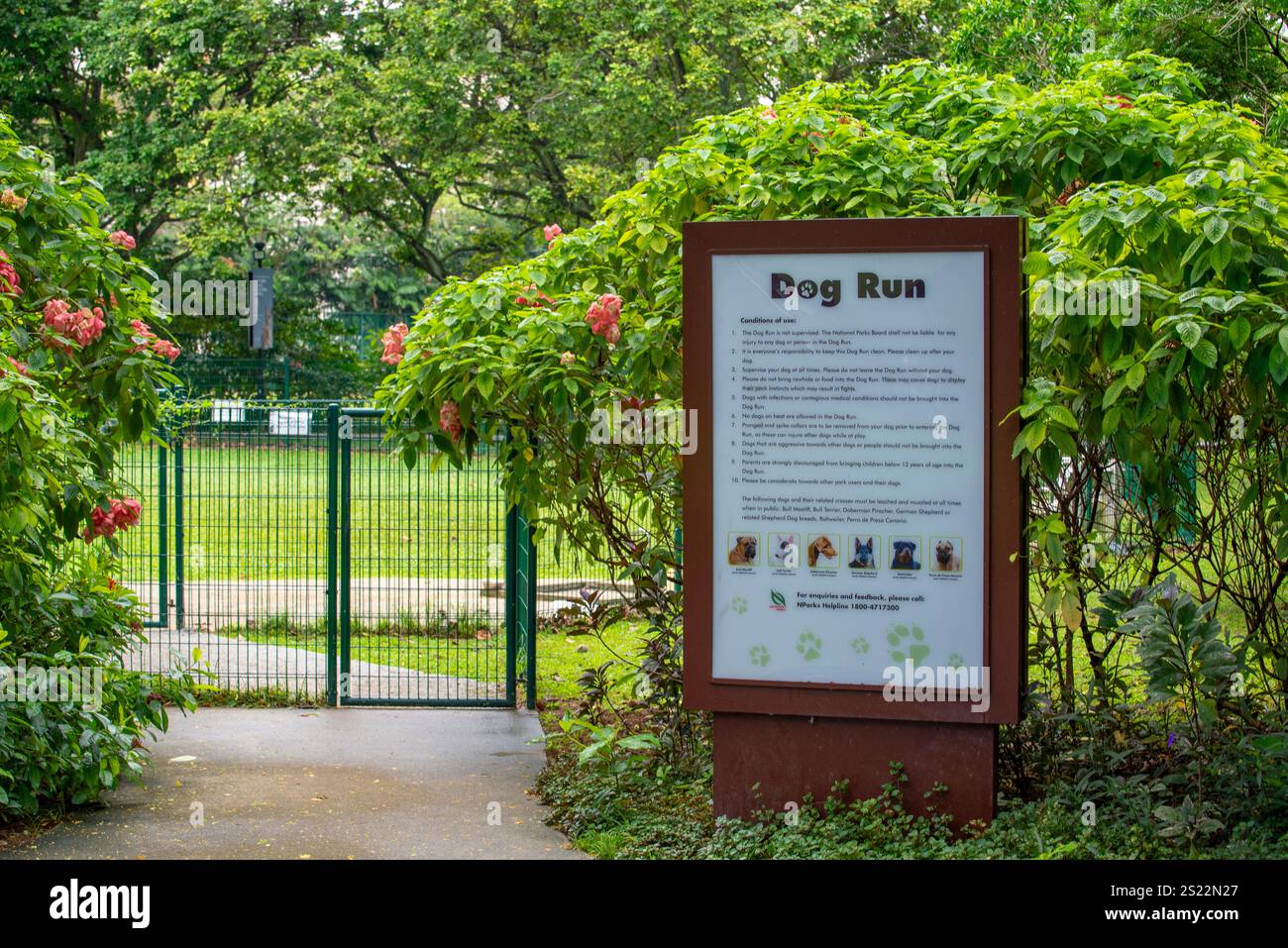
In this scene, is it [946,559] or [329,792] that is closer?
[946,559]

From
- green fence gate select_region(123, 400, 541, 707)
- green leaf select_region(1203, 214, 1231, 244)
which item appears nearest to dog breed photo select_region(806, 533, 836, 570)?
green leaf select_region(1203, 214, 1231, 244)

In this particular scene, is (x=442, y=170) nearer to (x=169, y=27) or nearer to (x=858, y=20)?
(x=169, y=27)

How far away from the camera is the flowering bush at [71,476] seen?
5949 millimetres

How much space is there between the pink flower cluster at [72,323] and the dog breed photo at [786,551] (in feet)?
10.6

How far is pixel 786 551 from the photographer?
5719mm

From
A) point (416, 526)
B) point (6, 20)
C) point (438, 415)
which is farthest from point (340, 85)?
point (438, 415)

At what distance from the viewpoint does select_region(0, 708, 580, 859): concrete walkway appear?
5.88 metres

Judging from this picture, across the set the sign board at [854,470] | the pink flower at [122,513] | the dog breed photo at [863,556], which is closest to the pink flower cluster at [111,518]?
the pink flower at [122,513]

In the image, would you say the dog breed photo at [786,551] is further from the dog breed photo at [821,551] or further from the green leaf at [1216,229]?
the green leaf at [1216,229]

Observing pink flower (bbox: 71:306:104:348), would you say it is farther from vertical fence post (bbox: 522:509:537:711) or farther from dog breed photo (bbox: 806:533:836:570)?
dog breed photo (bbox: 806:533:836:570)

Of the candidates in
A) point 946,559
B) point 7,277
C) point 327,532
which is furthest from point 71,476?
point 946,559

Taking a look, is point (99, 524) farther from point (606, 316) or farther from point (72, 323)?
point (606, 316)

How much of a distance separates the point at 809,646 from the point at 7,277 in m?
3.74
